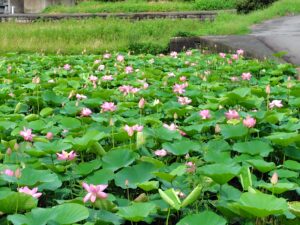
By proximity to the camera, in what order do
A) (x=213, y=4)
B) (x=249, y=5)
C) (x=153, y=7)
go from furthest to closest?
(x=213, y=4), (x=153, y=7), (x=249, y=5)

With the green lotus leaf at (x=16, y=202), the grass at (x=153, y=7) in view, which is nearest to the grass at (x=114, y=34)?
the grass at (x=153, y=7)

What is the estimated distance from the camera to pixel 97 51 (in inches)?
358

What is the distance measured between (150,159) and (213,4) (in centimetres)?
1677

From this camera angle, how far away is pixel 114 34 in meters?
11.2

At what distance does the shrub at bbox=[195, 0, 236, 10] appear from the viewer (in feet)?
58.9

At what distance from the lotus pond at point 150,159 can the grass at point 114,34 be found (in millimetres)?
5644

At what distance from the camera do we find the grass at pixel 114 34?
30.5 ft

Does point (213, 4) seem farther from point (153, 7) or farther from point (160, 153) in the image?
point (160, 153)

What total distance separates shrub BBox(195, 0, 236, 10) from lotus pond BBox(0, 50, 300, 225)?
48.0ft

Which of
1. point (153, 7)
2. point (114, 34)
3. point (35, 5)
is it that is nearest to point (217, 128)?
point (114, 34)

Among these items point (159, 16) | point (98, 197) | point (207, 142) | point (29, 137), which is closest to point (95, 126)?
point (29, 137)

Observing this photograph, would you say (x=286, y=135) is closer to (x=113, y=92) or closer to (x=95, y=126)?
(x=95, y=126)

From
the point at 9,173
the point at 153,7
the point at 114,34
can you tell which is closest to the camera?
the point at 9,173

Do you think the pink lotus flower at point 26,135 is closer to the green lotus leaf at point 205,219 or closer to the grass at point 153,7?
the green lotus leaf at point 205,219
